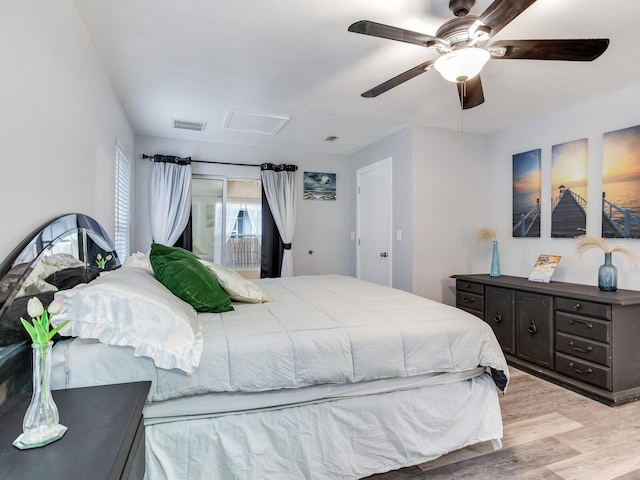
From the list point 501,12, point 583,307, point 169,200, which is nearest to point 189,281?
point 501,12

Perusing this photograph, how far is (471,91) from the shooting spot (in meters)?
2.25

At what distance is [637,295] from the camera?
2617mm

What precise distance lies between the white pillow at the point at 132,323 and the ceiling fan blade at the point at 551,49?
2.01 meters

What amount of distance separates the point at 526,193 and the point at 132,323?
3902 mm

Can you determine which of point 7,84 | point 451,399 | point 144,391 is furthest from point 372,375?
point 7,84

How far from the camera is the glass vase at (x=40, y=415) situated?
0.84 meters

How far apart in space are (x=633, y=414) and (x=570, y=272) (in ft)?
4.29

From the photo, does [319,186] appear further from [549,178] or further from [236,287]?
[236,287]

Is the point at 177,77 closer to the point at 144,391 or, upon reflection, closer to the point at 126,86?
the point at 126,86

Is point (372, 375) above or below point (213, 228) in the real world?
below

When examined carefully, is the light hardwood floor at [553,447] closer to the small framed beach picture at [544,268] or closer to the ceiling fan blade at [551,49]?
the small framed beach picture at [544,268]

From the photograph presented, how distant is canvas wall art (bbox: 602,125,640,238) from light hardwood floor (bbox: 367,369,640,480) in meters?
1.40

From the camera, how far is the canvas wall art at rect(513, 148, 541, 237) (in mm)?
3664

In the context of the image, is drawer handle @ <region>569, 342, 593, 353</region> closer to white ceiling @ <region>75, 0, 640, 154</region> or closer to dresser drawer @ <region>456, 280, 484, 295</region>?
dresser drawer @ <region>456, 280, 484, 295</region>
